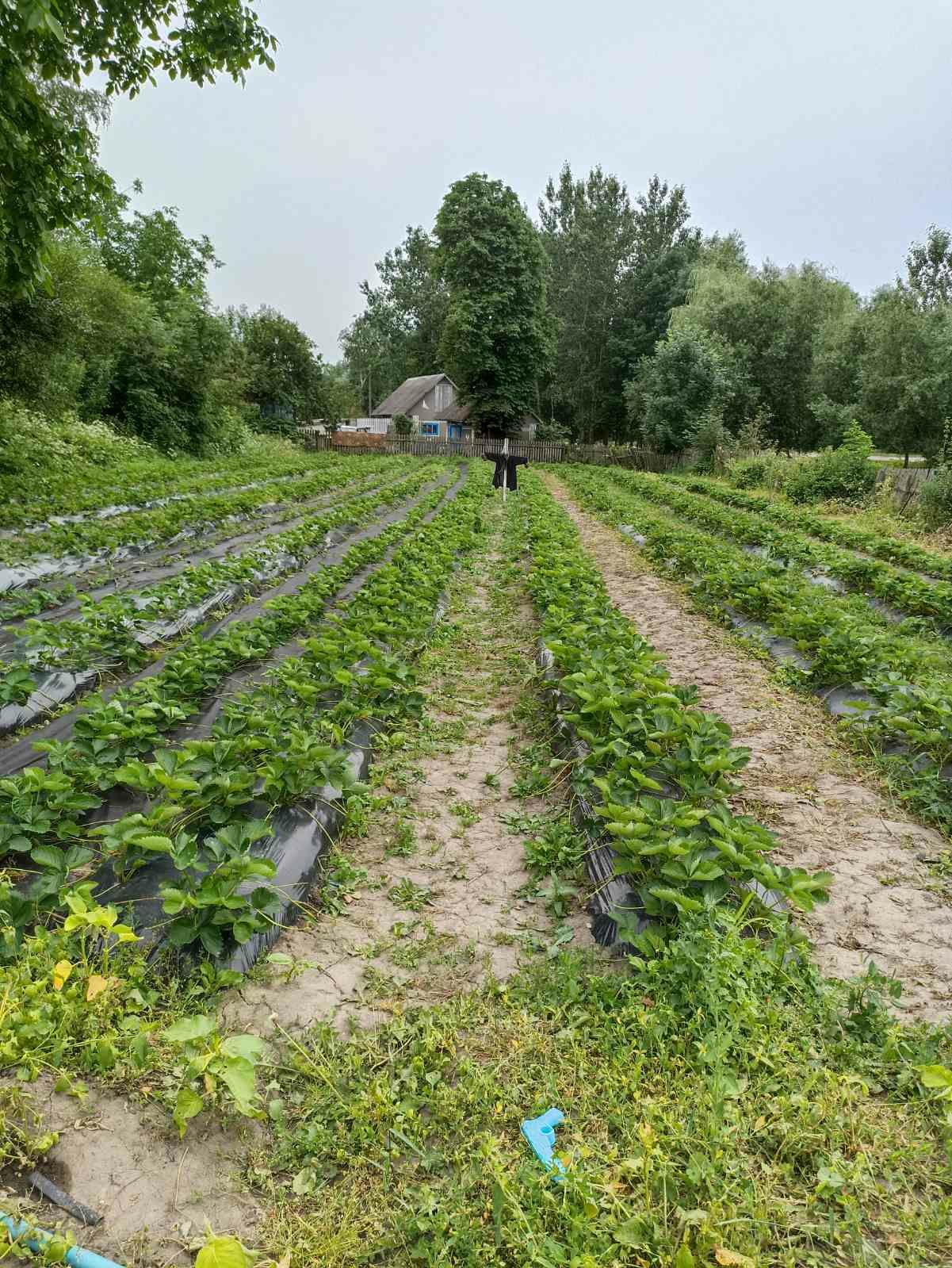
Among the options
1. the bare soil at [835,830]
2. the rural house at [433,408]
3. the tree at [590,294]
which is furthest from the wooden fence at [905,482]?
the rural house at [433,408]

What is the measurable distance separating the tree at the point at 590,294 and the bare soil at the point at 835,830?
1571 inches

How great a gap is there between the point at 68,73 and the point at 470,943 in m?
7.04

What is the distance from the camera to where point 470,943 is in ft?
8.95

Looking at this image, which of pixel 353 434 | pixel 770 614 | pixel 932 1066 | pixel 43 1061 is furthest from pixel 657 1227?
pixel 353 434

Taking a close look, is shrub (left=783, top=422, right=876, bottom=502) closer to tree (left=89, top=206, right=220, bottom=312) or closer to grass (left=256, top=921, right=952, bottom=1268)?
grass (left=256, top=921, right=952, bottom=1268)

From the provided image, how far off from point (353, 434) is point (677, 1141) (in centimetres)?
3907

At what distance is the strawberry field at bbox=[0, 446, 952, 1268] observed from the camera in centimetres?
170

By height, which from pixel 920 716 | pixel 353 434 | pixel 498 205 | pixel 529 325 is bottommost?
pixel 920 716

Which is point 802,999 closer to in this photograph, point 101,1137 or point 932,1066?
point 932,1066

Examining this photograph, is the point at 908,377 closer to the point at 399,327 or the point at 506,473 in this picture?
the point at 506,473

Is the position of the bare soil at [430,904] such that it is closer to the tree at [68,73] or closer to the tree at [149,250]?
the tree at [68,73]

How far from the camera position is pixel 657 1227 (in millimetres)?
1573

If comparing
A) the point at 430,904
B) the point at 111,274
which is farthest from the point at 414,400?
the point at 430,904

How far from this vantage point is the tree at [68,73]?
15.2ft
